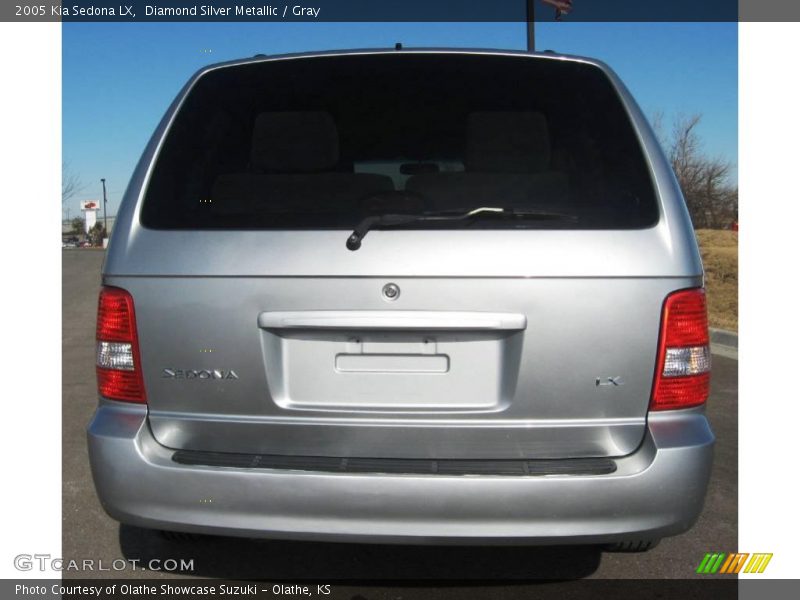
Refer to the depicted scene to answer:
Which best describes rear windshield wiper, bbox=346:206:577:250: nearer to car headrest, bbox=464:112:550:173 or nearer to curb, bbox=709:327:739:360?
car headrest, bbox=464:112:550:173

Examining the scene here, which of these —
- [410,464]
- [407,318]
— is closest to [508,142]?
[407,318]

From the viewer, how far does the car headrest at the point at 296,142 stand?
296cm

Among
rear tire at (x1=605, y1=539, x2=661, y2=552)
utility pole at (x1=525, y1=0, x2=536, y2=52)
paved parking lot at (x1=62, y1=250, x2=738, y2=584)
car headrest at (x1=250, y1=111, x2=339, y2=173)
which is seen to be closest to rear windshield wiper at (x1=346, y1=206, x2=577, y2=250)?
car headrest at (x1=250, y1=111, x2=339, y2=173)

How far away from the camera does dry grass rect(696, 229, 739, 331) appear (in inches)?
472

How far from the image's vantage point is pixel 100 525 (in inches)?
151

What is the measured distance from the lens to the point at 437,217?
2436 millimetres

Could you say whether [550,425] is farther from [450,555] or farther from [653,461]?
[450,555]

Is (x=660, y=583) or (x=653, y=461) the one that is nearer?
(x=653, y=461)

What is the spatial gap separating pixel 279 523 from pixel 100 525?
5.99ft

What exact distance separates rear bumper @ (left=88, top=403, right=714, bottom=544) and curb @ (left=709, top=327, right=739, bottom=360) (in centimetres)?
668

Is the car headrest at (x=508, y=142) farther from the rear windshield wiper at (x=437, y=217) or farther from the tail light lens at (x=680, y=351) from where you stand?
the tail light lens at (x=680, y=351)

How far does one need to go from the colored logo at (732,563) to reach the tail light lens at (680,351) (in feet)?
4.13

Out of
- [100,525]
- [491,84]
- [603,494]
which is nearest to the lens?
[603,494]

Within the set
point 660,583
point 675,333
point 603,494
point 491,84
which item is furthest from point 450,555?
point 491,84
